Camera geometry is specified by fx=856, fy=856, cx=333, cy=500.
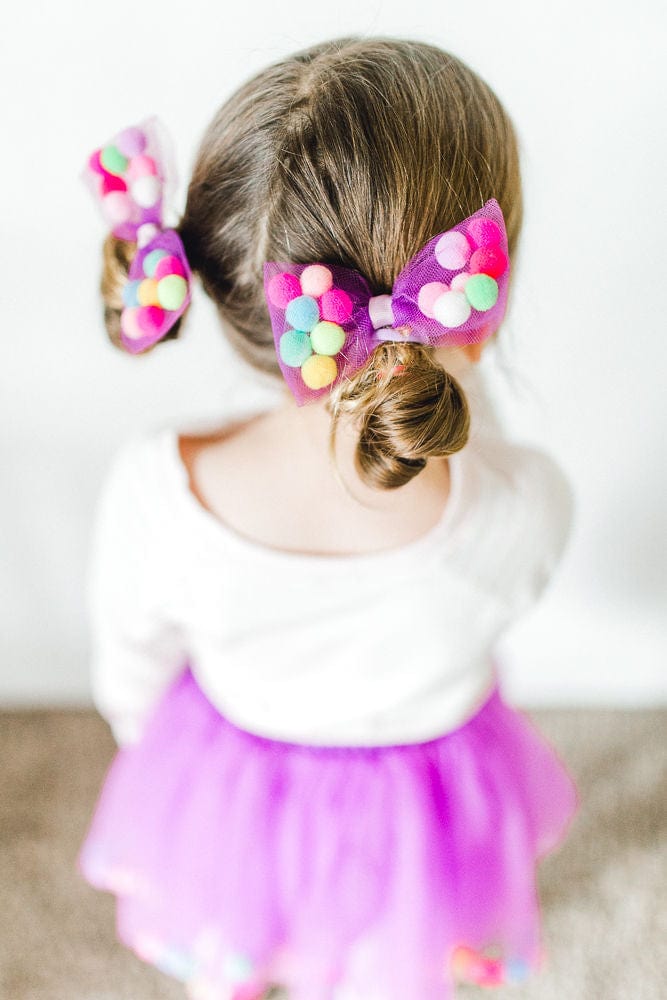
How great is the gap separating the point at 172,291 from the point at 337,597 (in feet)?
0.89

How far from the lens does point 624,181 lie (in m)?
0.81

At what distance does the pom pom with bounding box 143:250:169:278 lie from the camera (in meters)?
0.61

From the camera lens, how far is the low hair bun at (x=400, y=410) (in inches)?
20.5

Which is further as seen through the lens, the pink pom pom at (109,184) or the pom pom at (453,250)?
the pink pom pom at (109,184)

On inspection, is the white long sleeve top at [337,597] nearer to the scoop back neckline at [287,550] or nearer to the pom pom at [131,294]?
the scoop back neckline at [287,550]

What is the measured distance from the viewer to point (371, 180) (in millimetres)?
542

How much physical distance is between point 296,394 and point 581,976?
2.78ft

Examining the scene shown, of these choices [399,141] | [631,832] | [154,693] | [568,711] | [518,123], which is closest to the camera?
[399,141]

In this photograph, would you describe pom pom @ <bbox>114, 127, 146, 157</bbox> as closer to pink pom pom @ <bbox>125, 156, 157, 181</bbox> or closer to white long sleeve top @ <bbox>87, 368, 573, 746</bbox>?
pink pom pom @ <bbox>125, 156, 157, 181</bbox>

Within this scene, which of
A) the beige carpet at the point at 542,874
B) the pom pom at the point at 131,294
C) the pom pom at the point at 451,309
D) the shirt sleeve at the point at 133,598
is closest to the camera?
the pom pom at the point at 451,309

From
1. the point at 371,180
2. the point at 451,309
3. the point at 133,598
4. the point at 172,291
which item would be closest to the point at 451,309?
the point at 451,309

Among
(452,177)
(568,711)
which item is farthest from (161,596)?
(568,711)

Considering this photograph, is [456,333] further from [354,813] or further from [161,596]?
[354,813]

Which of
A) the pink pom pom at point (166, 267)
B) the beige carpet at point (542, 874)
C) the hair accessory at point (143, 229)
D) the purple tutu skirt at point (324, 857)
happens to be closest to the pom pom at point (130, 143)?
the hair accessory at point (143, 229)
